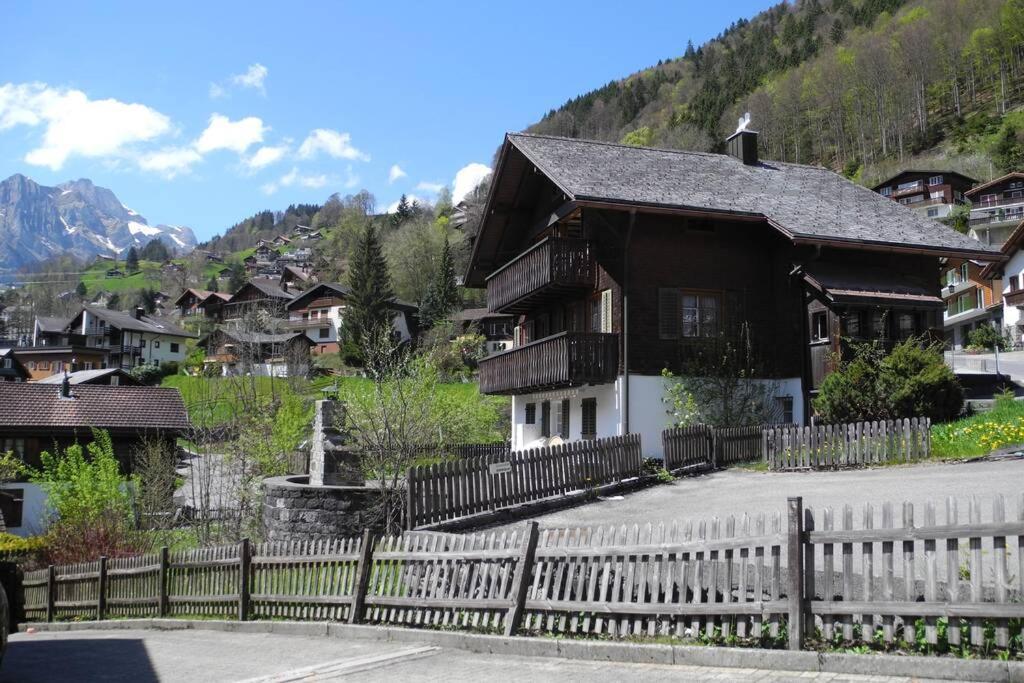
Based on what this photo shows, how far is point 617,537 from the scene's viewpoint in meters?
8.93

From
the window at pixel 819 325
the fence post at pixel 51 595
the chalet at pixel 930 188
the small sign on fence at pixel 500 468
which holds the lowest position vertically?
the fence post at pixel 51 595

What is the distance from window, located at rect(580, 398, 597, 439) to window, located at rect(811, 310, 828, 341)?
6216 millimetres

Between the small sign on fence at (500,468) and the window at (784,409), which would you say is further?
the window at (784,409)

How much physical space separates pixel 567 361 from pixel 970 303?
57.9 m

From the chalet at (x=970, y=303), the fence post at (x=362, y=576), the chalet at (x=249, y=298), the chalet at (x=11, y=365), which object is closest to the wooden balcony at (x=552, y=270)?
the fence post at (x=362, y=576)

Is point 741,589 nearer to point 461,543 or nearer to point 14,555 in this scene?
point 461,543

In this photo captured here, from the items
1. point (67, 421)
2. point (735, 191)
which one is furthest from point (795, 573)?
point (67, 421)

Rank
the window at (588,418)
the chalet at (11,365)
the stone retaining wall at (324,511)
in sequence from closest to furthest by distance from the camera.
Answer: the stone retaining wall at (324,511) < the window at (588,418) < the chalet at (11,365)

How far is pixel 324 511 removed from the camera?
16547 millimetres

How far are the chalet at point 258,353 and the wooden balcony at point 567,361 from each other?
2986 centimetres

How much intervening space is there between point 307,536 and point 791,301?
49.3ft

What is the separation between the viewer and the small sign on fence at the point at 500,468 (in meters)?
17.4

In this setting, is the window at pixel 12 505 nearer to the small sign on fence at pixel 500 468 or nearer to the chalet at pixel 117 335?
the small sign on fence at pixel 500 468

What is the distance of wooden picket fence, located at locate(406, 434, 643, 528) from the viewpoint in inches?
632
